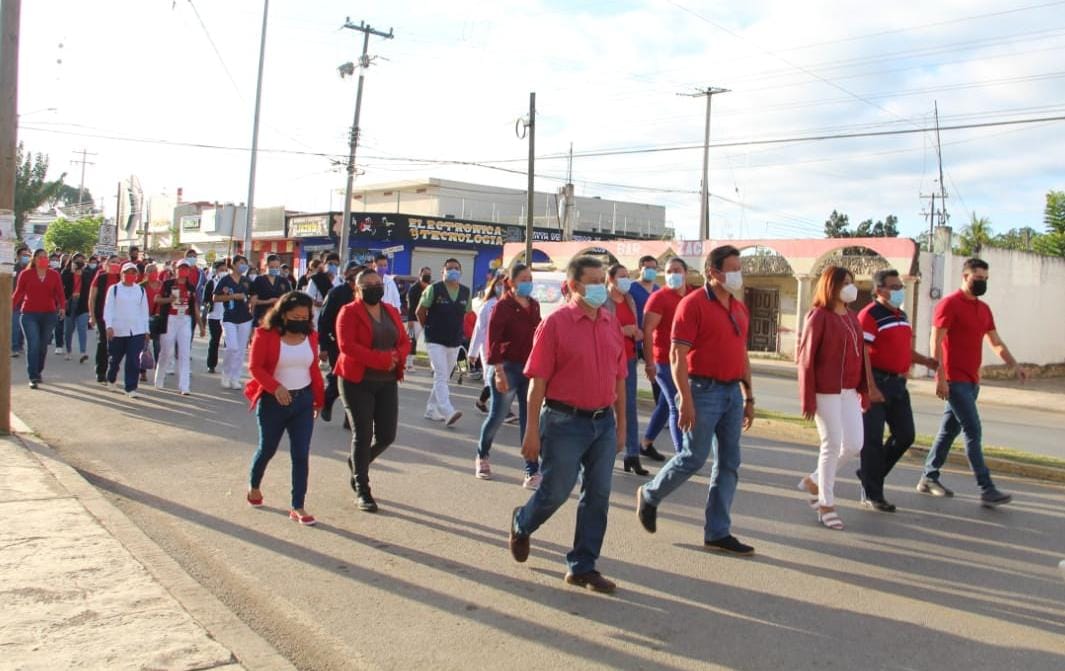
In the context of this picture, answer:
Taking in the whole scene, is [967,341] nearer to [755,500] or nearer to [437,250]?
[755,500]

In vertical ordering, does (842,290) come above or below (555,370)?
above

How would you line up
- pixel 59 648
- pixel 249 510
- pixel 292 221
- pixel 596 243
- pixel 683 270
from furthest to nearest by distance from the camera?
pixel 292 221 → pixel 596 243 → pixel 683 270 → pixel 249 510 → pixel 59 648

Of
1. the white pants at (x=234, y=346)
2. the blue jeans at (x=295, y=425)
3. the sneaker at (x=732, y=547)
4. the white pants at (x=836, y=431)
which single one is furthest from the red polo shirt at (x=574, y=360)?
the white pants at (x=234, y=346)

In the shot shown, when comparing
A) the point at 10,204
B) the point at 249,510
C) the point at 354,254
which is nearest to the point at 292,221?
the point at 354,254

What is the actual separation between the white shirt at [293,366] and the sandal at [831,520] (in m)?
→ 3.89

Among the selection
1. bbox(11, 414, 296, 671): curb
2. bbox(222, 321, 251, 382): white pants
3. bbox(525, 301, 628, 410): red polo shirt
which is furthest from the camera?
→ bbox(222, 321, 251, 382): white pants

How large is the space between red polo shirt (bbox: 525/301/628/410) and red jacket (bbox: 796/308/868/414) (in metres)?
2.01

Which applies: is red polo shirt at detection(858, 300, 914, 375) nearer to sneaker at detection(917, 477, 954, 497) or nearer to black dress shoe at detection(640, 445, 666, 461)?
sneaker at detection(917, 477, 954, 497)

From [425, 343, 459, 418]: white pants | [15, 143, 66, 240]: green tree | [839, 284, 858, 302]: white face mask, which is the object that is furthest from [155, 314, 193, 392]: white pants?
[15, 143, 66, 240]: green tree

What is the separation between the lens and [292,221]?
4909 centimetres

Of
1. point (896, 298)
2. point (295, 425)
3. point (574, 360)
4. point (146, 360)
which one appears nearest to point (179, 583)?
point (295, 425)

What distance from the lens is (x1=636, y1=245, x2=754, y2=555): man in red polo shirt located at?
6.16m

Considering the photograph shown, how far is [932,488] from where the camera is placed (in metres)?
8.32

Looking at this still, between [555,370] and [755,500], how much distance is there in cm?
323
